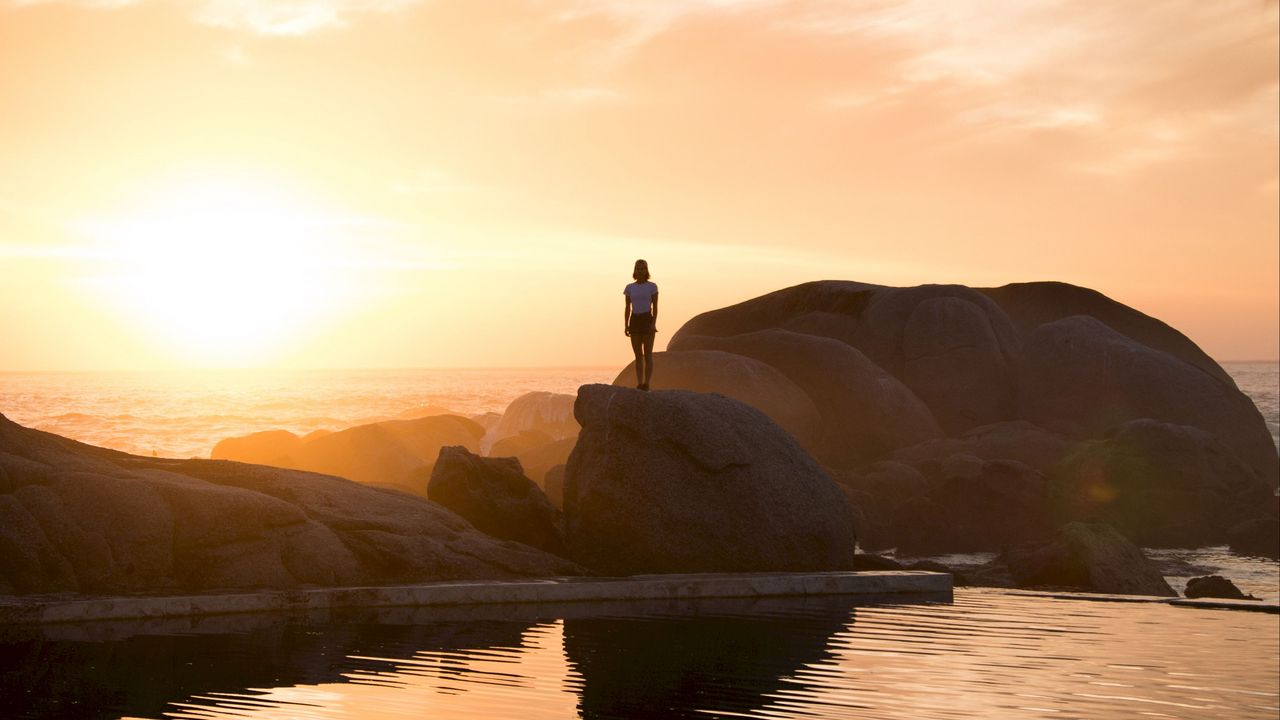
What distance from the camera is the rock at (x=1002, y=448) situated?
104 feet

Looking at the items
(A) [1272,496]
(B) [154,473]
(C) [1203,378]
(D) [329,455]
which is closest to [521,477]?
(B) [154,473]

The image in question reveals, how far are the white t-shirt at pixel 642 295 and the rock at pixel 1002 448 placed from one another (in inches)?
545

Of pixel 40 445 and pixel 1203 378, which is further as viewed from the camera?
pixel 1203 378

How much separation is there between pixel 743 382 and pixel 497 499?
13498 mm

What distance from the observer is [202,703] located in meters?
9.38

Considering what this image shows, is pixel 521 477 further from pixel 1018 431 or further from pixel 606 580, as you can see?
pixel 1018 431

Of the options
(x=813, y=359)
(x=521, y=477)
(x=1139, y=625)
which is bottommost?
(x=1139, y=625)

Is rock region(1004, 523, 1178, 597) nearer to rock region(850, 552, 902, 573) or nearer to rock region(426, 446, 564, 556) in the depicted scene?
rock region(850, 552, 902, 573)

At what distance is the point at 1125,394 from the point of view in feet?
120

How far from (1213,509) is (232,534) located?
2146cm

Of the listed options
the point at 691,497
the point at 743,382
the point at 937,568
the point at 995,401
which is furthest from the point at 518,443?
the point at 691,497

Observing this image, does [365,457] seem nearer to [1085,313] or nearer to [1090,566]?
[1090,566]

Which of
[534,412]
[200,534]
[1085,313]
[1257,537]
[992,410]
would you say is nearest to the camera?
[200,534]

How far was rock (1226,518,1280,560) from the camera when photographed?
26500 mm
